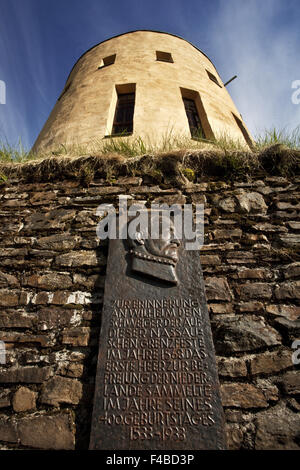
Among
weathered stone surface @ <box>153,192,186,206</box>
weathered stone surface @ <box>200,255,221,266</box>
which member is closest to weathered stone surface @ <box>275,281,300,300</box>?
weathered stone surface @ <box>200,255,221,266</box>

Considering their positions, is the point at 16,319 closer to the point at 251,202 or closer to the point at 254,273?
the point at 254,273

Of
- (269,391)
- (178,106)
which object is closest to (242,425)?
(269,391)

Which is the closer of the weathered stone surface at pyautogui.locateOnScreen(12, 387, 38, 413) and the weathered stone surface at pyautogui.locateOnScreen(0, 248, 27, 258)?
the weathered stone surface at pyautogui.locateOnScreen(12, 387, 38, 413)

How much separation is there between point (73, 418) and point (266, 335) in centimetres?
140

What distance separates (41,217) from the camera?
2.70 metres

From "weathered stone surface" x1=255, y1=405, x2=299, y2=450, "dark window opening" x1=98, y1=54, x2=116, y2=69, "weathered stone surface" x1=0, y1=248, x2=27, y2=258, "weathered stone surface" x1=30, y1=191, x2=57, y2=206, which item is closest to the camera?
"weathered stone surface" x1=255, y1=405, x2=299, y2=450

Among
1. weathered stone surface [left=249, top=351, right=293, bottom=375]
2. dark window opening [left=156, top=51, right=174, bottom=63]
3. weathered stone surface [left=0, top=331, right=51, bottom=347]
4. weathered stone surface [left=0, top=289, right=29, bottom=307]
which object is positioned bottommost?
weathered stone surface [left=249, top=351, right=293, bottom=375]

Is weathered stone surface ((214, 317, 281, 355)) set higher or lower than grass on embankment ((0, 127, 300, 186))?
lower

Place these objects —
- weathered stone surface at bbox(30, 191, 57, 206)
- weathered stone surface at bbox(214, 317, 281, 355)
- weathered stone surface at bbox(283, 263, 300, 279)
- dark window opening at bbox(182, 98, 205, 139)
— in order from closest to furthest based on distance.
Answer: weathered stone surface at bbox(214, 317, 281, 355), weathered stone surface at bbox(283, 263, 300, 279), weathered stone surface at bbox(30, 191, 57, 206), dark window opening at bbox(182, 98, 205, 139)

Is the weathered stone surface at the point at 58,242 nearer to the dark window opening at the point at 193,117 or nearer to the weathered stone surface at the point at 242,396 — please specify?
the weathered stone surface at the point at 242,396

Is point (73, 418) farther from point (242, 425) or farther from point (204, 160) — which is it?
point (204, 160)

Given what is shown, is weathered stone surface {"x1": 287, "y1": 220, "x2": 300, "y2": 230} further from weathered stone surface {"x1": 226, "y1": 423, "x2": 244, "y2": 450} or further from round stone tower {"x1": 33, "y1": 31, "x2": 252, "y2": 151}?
round stone tower {"x1": 33, "y1": 31, "x2": 252, "y2": 151}

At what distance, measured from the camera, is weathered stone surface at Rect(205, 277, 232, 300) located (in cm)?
204
